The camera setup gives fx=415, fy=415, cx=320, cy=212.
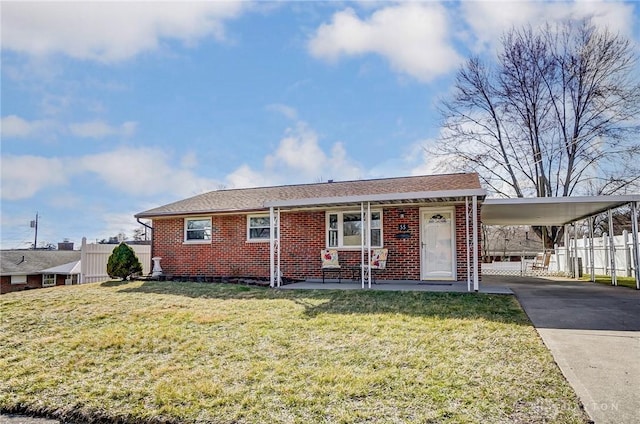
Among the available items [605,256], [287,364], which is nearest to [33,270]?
[287,364]

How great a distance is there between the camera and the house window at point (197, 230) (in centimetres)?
1468

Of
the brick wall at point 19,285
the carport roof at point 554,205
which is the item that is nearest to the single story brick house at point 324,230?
the carport roof at point 554,205

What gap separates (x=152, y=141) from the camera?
602 inches

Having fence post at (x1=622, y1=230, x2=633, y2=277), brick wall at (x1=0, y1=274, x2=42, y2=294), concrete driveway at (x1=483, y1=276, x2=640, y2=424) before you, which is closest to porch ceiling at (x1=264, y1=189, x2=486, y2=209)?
concrete driveway at (x1=483, y1=276, x2=640, y2=424)

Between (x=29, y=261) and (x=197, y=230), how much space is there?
2011 centimetres

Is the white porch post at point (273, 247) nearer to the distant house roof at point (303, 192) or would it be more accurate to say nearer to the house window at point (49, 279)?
the distant house roof at point (303, 192)

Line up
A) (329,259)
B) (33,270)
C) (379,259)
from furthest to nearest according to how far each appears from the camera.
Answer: (33,270) < (329,259) < (379,259)

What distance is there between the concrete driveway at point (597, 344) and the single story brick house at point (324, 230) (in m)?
2.48

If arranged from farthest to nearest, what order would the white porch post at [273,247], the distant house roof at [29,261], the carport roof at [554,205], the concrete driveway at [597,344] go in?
the distant house roof at [29,261] → the white porch post at [273,247] → the carport roof at [554,205] → the concrete driveway at [597,344]

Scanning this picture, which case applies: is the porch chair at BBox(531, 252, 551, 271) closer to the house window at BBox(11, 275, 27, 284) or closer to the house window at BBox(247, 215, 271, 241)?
the house window at BBox(247, 215, 271, 241)

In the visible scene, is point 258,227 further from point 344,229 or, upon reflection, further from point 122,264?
point 122,264

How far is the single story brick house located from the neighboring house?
1467cm

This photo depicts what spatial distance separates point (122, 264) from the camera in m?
13.8

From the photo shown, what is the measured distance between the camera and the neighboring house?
25.8 m
